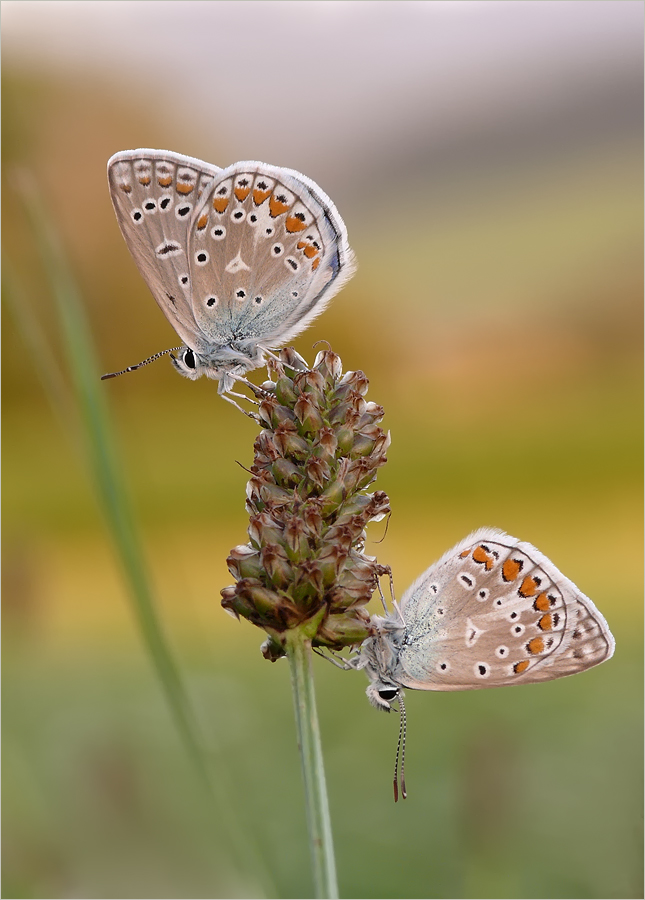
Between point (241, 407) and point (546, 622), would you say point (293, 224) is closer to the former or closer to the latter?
point (241, 407)

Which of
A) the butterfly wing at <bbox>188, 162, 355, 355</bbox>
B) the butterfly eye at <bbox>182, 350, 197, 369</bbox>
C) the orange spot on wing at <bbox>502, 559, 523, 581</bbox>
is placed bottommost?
the orange spot on wing at <bbox>502, 559, 523, 581</bbox>

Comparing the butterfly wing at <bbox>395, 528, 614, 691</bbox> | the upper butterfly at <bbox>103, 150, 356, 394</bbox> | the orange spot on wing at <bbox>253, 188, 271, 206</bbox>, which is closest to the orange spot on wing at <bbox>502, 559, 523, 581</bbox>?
the butterfly wing at <bbox>395, 528, 614, 691</bbox>

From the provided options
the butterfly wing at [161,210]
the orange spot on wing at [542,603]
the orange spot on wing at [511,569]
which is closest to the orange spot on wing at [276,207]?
the butterfly wing at [161,210]

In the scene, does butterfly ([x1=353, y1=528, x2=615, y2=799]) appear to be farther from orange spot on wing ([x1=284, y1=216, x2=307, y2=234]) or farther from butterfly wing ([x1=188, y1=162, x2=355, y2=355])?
orange spot on wing ([x1=284, y1=216, x2=307, y2=234])

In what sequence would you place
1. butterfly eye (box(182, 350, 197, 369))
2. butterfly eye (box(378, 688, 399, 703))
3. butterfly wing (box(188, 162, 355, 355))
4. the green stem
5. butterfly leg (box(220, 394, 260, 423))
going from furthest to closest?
butterfly eye (box(182, 350, 197, 369))
butterfly wing (box(188, 162, 355, 355))
butterfly eye (box(378, 688, 399, 703))
butterfly leg (box(220, 394, 260, 423))
the green stem

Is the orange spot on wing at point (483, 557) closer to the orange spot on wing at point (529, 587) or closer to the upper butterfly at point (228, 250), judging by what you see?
the orange spot on wing at point (529, 587)

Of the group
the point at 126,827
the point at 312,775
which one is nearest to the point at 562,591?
the point at 312,775

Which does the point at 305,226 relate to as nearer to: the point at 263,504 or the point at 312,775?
the point at 263,504
